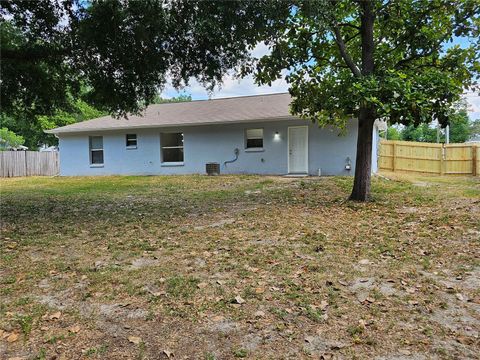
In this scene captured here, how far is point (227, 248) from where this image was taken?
4.75m

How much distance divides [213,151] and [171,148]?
2356 mm

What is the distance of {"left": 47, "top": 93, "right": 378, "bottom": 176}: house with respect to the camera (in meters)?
14.6

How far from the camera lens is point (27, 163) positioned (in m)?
20.6

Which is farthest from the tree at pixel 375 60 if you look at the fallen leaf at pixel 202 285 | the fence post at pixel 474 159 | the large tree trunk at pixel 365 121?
the fence post at pixel 474 159

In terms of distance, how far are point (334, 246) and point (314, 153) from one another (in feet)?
33.7

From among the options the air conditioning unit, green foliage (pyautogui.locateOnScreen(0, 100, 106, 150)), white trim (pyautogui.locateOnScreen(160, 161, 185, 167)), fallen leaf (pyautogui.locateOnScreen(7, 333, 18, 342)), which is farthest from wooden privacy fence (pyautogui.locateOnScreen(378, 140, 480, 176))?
fallen leaf (pyautogui.locateOnScreen(7, 333, 18, 342))

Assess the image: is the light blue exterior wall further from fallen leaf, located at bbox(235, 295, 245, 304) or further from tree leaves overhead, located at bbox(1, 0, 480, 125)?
fallen leaf, located at bbox(235, 295, 245, 304)

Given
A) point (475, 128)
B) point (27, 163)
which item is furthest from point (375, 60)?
point (475, 128)

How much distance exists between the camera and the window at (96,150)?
1828 centimetres

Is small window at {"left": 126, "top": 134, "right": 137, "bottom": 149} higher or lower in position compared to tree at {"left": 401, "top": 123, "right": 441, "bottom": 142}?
lower

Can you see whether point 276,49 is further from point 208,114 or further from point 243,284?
point 208,114

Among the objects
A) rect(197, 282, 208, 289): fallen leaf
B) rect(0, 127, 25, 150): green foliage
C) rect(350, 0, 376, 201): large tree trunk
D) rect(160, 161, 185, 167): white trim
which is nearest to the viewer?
rect(197, 282, 208, 289): fallen leaf

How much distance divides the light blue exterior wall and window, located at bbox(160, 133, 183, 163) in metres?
0.38

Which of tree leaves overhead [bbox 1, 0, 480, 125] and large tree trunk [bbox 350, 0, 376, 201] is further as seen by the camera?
large tree trunk [bbox 350, 0, 376, 201]
